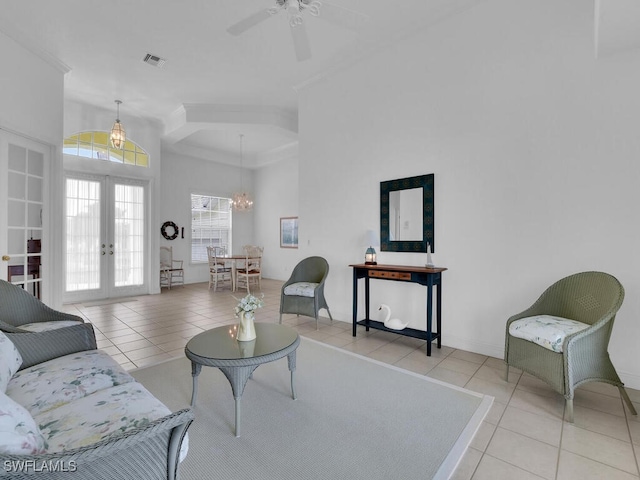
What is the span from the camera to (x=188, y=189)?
7926mm

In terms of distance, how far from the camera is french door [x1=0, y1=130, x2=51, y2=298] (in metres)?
3.56

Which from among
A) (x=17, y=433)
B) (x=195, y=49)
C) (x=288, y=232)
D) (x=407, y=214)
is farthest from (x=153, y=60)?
(x=288, y=232)

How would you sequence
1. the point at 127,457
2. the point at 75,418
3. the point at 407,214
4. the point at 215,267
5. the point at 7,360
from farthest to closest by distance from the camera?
the point at 215,267 → the point at 407,214 → the point at 7,360 → the point at 75,418 → the point at 127,457

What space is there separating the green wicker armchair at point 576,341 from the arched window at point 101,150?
6.96m

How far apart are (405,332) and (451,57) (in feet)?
10.1

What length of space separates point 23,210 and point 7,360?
3.15m

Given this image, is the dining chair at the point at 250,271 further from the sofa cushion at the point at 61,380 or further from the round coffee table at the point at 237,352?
the sofa cushion at the point at 61,380

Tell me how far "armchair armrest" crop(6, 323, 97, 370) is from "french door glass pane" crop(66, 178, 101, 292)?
4.48m

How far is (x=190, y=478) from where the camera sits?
1.57 metres

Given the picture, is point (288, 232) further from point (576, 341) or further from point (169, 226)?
point (576, 341)

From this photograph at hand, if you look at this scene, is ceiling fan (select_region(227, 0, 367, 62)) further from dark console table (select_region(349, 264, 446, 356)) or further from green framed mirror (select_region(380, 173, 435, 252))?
dark console table (select_region(349, 264, 446, 356))

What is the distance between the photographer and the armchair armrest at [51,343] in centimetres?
190

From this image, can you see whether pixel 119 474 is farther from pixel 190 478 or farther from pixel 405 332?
pixel 405 332

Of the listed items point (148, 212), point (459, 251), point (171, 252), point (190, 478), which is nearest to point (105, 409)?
point (190, 478)
